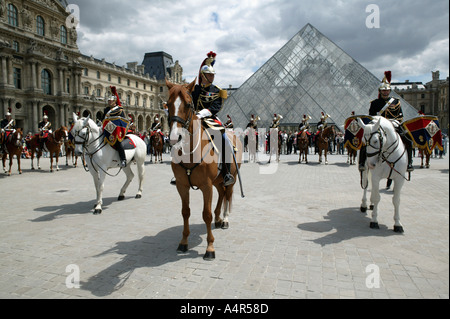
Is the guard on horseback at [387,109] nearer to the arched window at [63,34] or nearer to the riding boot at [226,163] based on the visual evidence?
the riding boot at [226,163]

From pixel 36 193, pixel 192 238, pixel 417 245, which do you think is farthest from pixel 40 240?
pixel 417 245

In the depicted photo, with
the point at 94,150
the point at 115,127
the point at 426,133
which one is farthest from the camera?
the point at 115,127

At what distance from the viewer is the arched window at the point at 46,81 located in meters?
47.9

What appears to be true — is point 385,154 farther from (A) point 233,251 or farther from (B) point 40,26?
(B) point 40,26

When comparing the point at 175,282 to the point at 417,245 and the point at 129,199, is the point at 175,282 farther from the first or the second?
the point at 129,199

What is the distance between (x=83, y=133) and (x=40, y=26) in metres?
53.6

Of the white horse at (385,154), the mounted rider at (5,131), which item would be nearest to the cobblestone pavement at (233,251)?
the white horse at (385,154)

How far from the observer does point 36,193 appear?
29.1ft

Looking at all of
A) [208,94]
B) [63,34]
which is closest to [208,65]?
[208,94]

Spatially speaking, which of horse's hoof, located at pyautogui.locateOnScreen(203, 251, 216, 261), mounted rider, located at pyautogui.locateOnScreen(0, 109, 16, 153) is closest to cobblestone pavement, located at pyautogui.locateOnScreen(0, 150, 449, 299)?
horse's hoof, located at pyautogui.locateOnScreen(203, 251, 216, 261)

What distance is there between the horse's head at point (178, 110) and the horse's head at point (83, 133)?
427 centimetres

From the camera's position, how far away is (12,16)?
42.8m

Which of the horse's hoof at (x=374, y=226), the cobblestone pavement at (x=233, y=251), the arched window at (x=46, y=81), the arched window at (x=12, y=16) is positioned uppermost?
the arched window at (x=12, y=16)
